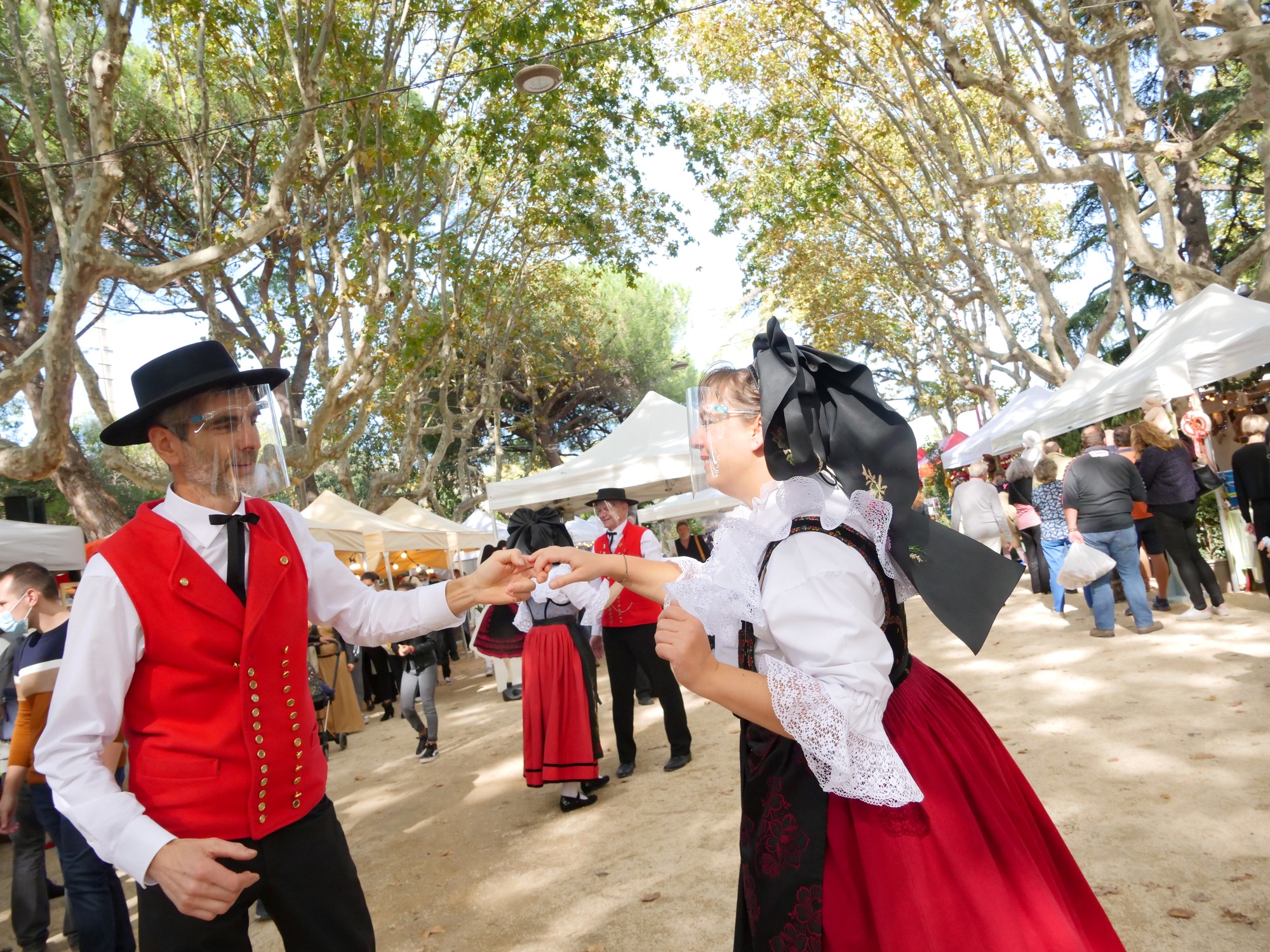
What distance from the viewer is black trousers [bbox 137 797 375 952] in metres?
2.04

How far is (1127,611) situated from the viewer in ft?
28.8

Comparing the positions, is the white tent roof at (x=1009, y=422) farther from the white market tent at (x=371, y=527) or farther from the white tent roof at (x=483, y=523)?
the white tent roof at (x=483, y=523)

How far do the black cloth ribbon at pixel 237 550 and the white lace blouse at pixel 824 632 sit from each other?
1147 millimetres

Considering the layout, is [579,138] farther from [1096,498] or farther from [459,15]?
[1096,498]

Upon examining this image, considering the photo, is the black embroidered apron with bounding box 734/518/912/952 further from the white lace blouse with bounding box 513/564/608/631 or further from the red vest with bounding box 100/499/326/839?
the white lace blouse with bounding box 513/564/608/631

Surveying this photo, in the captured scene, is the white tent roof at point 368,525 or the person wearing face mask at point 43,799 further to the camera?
the white tent roof at point 368,525

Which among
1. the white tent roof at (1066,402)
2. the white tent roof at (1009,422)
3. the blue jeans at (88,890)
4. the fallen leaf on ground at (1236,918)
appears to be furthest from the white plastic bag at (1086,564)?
the blue jeans at (88,890)

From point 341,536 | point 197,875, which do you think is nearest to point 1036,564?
point 341,536

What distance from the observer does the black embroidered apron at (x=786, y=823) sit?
1.77 m

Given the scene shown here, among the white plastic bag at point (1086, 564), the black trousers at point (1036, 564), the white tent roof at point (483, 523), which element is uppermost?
the white tent roof at point (483, 523)

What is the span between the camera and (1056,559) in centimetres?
930

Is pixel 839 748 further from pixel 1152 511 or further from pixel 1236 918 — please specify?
pixel 1152 511

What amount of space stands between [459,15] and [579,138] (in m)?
3.15

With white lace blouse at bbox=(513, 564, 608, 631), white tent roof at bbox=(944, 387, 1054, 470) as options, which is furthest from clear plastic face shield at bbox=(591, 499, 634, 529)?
white tent roof at bbox=(944, 387, 1054, 470)
